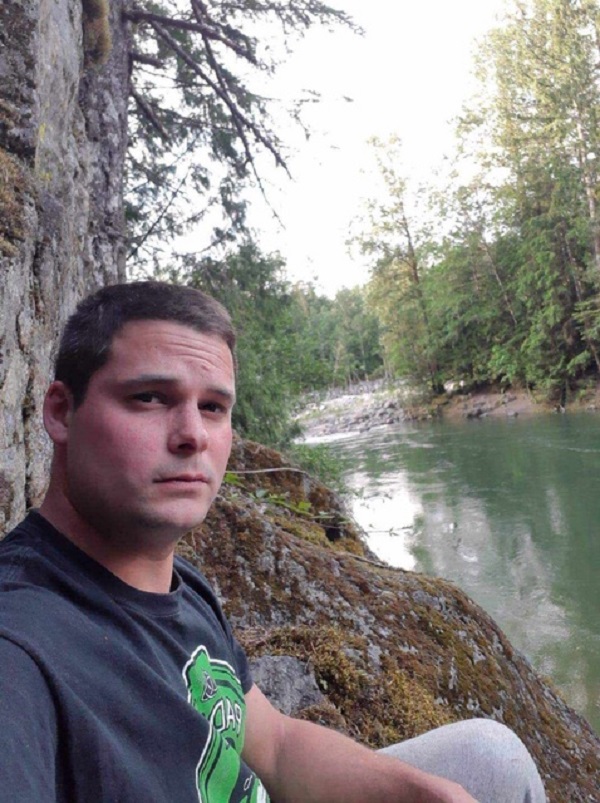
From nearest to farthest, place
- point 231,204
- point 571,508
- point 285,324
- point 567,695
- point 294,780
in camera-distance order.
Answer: point 294,780, point 567,695, point 231,204, point 285,324, point 571,508

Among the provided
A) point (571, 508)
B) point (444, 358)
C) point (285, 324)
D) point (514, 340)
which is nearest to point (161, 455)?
point (285, 324)

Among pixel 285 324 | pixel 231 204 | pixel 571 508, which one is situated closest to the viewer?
pixel 231 204

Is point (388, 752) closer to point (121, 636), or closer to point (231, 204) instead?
point (121, 636)

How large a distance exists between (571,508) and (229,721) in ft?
35.0

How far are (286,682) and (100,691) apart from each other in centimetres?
128

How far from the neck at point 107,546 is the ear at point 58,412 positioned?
86mm

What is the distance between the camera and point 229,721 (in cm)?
117

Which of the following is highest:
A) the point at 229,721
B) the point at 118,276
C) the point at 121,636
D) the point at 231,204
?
the point at 231,204

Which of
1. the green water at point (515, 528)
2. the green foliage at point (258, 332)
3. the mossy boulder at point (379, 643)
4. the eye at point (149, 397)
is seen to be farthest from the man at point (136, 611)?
the green foliage at point (258, 332)

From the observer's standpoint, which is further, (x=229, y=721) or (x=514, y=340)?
(x=514, y=340)

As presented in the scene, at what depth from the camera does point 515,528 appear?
10156mm

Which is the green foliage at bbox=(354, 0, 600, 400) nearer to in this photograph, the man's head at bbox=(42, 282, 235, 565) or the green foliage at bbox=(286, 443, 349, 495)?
the green foliage at bbox=(286, 443, 349, 495)

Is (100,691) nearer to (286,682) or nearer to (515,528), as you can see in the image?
(286,682)

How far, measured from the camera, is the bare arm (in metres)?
1.32
